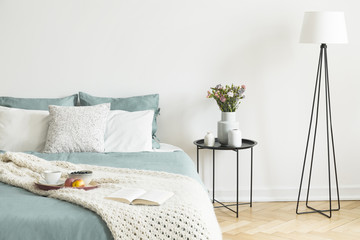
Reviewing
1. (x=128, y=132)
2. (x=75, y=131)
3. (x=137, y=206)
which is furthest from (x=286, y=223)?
(x=137, y=206)

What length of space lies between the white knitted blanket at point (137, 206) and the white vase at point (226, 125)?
1.24m

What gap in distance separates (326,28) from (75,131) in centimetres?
208

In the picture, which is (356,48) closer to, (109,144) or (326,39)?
(326,39)

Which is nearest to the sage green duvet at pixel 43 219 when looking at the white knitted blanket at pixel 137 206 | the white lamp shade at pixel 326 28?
the white knitted blanket at pixel 137 206

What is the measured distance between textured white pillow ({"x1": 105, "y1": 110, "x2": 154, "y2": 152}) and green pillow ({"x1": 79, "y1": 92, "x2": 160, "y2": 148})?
0.16 m

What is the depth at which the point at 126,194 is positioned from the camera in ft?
7.59

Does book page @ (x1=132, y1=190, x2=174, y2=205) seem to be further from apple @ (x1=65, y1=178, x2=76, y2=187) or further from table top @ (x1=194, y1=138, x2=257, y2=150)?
table top @ (x1=194, y1=138, x2=257, y2=150)

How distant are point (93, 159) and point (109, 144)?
383 mm

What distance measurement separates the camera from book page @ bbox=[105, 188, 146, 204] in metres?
2.25

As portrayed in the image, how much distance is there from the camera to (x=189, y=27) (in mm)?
4230

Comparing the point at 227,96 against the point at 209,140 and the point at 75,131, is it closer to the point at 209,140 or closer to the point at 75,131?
the point at 209,140

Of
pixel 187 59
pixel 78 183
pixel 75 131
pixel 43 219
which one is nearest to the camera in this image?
pixel 43 219

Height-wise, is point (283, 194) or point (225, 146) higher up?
point (225, 146)

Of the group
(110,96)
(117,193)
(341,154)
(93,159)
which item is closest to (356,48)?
(341,154)
